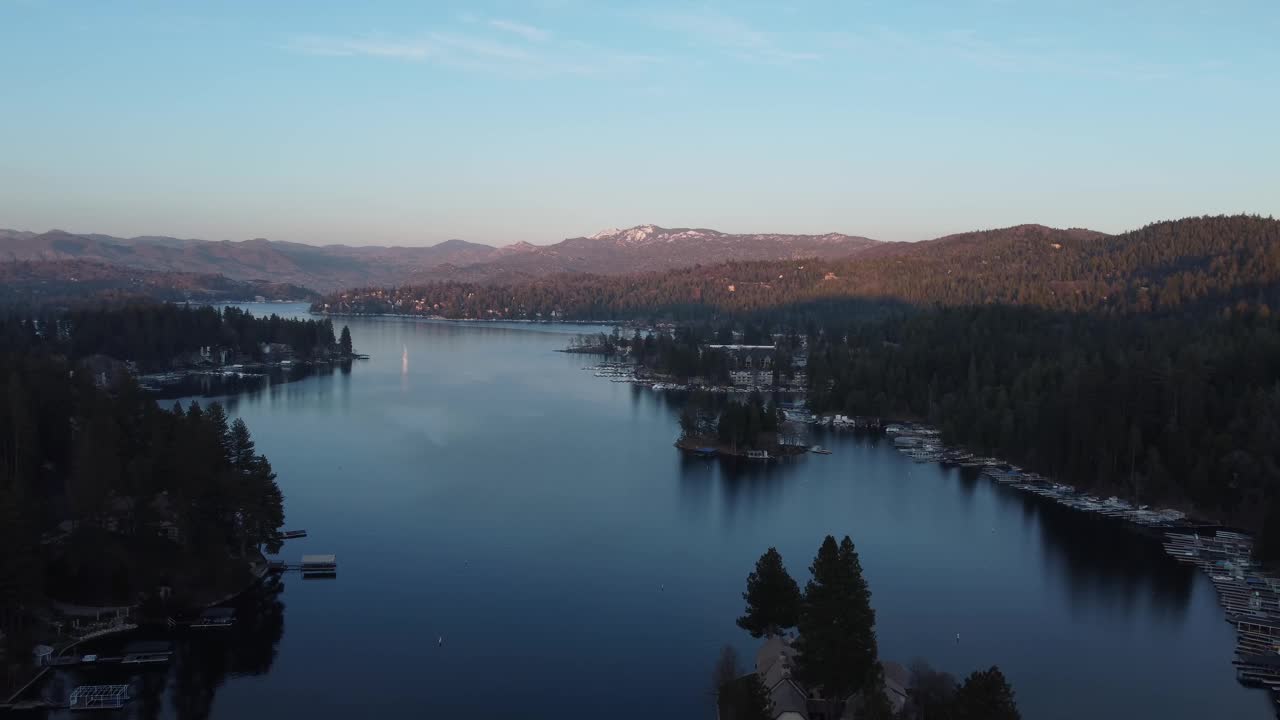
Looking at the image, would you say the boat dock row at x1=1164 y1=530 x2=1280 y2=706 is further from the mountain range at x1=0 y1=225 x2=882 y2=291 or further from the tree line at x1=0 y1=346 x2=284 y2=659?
the mountain range at x1=0 y1=225 x2=882 y2=291

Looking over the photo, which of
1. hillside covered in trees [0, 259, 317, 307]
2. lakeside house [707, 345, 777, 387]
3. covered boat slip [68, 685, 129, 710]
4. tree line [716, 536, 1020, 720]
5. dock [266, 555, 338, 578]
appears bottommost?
covered boat slip [68, 685, 129, 710]

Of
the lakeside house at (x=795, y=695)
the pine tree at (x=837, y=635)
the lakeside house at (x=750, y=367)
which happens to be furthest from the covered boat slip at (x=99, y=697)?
the lakeside house at (x=750, y=367)

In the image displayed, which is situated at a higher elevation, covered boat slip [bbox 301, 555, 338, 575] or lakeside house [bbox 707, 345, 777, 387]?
lakeside house [bbox 707, 345, 777, 387]

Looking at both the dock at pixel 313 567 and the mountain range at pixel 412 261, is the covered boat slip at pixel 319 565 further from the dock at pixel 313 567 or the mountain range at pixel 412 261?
the mountain range at pixel 412 261

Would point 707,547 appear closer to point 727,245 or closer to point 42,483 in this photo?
point 42,483

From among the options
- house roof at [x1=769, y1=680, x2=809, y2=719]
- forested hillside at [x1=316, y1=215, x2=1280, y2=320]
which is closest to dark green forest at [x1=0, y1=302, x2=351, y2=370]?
forested hillside at [x1=316, y1=215, x2=1280, y2=320]

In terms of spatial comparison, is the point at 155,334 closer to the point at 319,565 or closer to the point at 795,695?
the point at 319,565

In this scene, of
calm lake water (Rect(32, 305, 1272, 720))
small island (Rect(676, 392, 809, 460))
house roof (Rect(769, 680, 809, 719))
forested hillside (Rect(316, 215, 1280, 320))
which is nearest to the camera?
house roof (Rect(769, 680, 809, 719))
